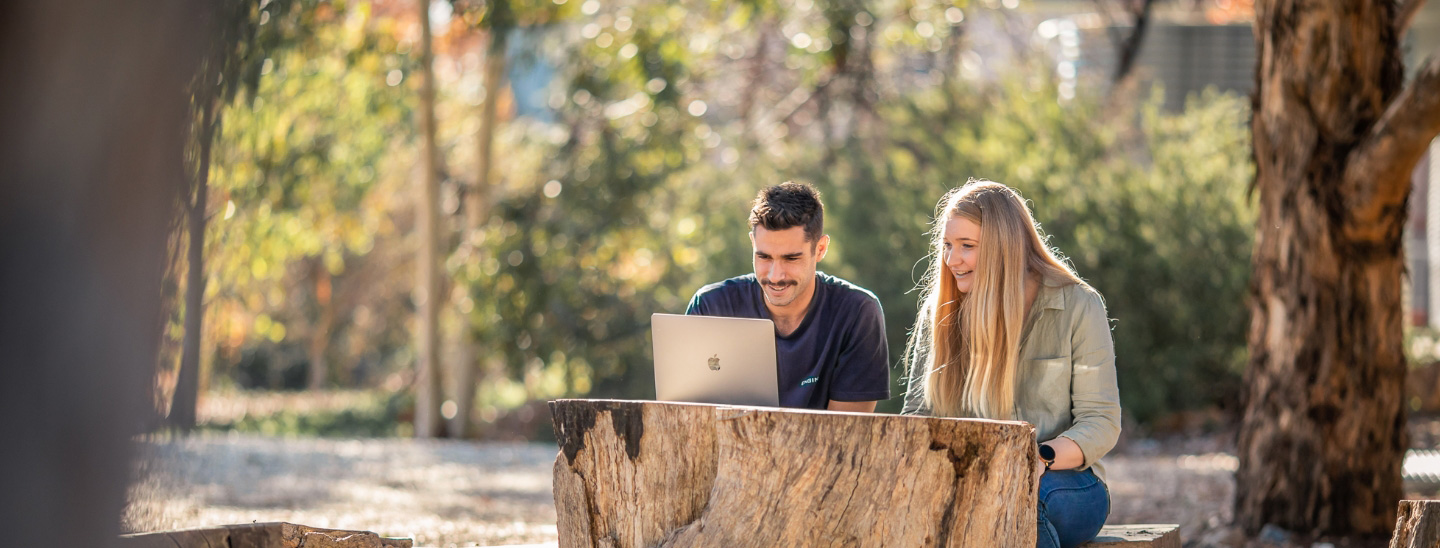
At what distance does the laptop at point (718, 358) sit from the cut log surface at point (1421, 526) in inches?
64.2

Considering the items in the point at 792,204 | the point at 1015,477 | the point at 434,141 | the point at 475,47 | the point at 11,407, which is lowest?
the point at 1015,477

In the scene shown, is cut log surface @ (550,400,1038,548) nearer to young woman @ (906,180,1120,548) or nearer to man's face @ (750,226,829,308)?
young woman @ (906,180,1120,548)

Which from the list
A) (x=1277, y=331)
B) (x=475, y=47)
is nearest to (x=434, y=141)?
(x=475, y=47)

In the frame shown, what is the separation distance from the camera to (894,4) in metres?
11.5

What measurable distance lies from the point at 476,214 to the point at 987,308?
9551 mm

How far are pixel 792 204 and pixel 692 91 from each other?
903 centimetres

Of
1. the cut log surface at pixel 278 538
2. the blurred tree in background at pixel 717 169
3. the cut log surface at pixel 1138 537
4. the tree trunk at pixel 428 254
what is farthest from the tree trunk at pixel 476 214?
the cut log surface at pixel 1138 537

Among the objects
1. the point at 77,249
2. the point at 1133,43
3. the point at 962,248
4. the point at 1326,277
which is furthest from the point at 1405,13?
the point at 1133,43

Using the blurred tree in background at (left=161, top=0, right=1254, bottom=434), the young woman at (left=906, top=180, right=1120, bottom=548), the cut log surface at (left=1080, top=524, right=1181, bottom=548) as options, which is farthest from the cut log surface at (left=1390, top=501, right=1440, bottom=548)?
the blurred tree in background at (left=161, top=0, right=1254, bottom=434)

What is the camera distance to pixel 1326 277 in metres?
5.10

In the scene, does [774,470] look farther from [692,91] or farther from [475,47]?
[475,47]

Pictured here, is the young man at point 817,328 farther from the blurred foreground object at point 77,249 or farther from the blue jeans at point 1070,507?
the blurred foreground object at point 77,249

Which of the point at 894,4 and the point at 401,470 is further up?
the point at 894,4

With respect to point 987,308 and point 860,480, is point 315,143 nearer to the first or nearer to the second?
point 987,308
